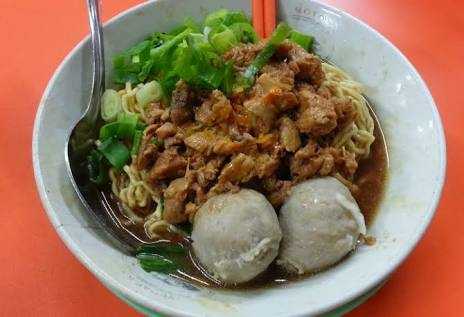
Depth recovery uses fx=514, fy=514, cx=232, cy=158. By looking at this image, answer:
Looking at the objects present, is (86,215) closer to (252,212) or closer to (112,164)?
(112,164)

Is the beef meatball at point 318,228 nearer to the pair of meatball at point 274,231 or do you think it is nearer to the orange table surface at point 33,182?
the pair of meatball at point 274,231

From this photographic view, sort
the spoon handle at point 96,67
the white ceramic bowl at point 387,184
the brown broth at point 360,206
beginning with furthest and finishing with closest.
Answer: the spoon handle at point 96,67
the brown broth at point 360,206
the white ceramic bowl at point 387,184

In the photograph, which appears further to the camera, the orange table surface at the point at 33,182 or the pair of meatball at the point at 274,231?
the orange table surface at the point at 33,182

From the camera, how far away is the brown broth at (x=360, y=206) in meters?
1.53

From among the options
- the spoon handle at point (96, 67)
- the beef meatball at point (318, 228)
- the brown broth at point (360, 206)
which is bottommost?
the brown broth at point (360, 206)

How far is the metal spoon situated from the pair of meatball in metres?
0.28

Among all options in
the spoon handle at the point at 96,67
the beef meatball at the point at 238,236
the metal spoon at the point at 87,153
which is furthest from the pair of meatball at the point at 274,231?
the spoon handle at the point at 96,67

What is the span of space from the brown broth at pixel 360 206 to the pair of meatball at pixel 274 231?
5 centimetres

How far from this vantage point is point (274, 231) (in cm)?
142

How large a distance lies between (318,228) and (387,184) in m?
0.44

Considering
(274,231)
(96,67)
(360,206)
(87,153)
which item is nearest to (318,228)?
(274,231)

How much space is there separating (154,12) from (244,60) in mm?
521

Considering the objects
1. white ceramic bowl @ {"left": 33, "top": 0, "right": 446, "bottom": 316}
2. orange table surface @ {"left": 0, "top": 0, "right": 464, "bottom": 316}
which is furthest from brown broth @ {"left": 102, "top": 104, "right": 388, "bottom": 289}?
orange table surface @ {"left": 0, "top": 0, "right": 464, "bottom": 316}

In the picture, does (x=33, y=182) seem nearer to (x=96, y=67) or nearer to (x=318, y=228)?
(x=96, y=67)
